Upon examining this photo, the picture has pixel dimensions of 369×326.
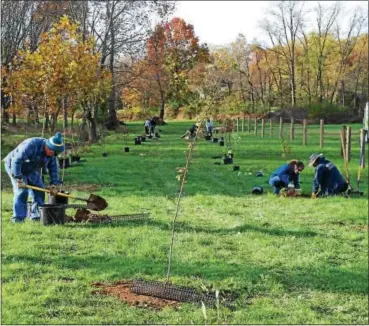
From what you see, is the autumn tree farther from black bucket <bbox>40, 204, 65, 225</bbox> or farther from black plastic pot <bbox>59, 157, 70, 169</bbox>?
black bucket <bbox>40, 204, 65, 225</bbox>

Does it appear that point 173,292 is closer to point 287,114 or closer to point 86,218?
point 86,218

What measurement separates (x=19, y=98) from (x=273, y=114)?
3040 cm

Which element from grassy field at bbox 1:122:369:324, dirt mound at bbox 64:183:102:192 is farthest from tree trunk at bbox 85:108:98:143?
grassy field at bbox 1:122:369:324

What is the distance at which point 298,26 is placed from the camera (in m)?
35.8

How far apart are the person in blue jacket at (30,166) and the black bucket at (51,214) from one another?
404mm

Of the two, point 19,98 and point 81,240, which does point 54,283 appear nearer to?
point 81,240

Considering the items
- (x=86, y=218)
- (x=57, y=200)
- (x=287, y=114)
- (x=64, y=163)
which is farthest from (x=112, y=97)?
(x=86, y=218)

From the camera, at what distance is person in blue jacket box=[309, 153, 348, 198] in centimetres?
1355

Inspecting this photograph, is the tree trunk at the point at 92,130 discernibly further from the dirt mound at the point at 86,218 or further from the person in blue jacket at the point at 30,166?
the dirt mound at the point at 86,218

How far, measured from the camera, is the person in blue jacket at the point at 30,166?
1002 centimetres

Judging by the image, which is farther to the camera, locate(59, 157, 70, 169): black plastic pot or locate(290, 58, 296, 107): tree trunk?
locate(290, 58, 296, 107): tree trunk

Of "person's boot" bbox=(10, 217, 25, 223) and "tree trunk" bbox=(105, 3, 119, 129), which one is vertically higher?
"tree trunk" bbox=(105, 3, 119, 129)

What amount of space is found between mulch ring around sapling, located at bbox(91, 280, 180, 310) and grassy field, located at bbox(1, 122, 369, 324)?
4.3 inches

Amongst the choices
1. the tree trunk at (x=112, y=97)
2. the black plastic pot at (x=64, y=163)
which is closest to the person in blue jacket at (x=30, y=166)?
the black plastic pot at (x=64, y=163)
